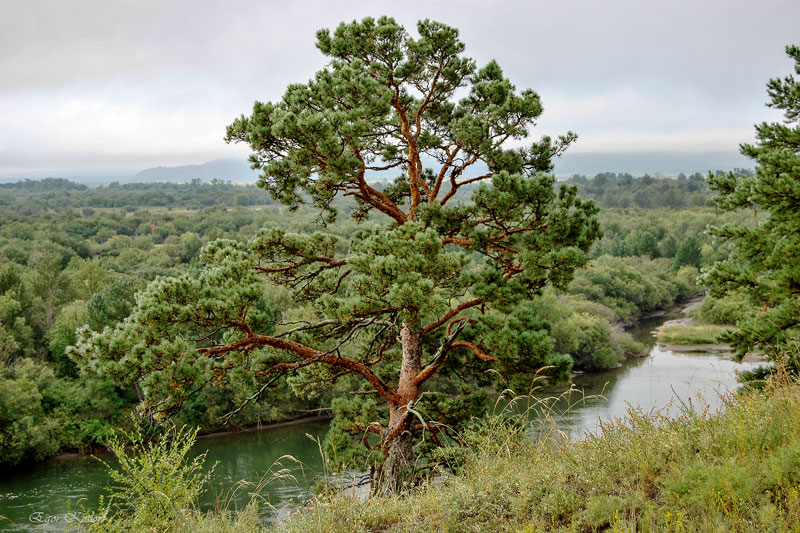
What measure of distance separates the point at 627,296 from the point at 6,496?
48559 mm

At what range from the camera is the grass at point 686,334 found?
3628 cm

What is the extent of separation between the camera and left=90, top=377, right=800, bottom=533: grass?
9.20 feet

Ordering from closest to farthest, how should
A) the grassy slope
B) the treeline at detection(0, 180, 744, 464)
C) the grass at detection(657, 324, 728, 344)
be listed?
the grassy slope
the treeline at detection(0, 180, 744, 464)
the grass at detection(657, 324, 728, 344)

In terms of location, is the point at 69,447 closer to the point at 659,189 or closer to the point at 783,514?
the point at 783,514

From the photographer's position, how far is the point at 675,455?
344 cm

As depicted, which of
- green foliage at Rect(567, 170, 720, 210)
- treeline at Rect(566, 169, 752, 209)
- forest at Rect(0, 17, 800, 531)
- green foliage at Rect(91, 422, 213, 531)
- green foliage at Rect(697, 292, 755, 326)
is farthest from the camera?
treeline at Rect(566, 169, 752, 209)

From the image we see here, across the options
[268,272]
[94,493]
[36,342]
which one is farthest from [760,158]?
[36,342]

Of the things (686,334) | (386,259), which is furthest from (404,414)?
(686,334)

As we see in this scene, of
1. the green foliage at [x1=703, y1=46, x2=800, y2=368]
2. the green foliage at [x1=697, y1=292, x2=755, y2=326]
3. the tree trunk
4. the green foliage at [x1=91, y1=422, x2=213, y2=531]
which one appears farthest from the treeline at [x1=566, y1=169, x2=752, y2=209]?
the green foliage at [x1=91, y1=422, x2=213, y2=531]

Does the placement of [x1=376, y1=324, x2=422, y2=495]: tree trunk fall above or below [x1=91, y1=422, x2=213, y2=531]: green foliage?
below

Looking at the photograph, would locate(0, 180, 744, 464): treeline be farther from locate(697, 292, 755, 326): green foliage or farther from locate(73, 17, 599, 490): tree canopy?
locate(697, 292, 755, 326): green foliage

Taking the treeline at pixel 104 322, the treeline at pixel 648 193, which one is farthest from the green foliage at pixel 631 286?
the treeline at pixel 648 193

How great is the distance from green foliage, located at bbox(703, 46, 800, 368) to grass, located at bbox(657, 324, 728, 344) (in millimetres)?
25789

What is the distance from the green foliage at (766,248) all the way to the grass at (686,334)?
2579 centimetres
